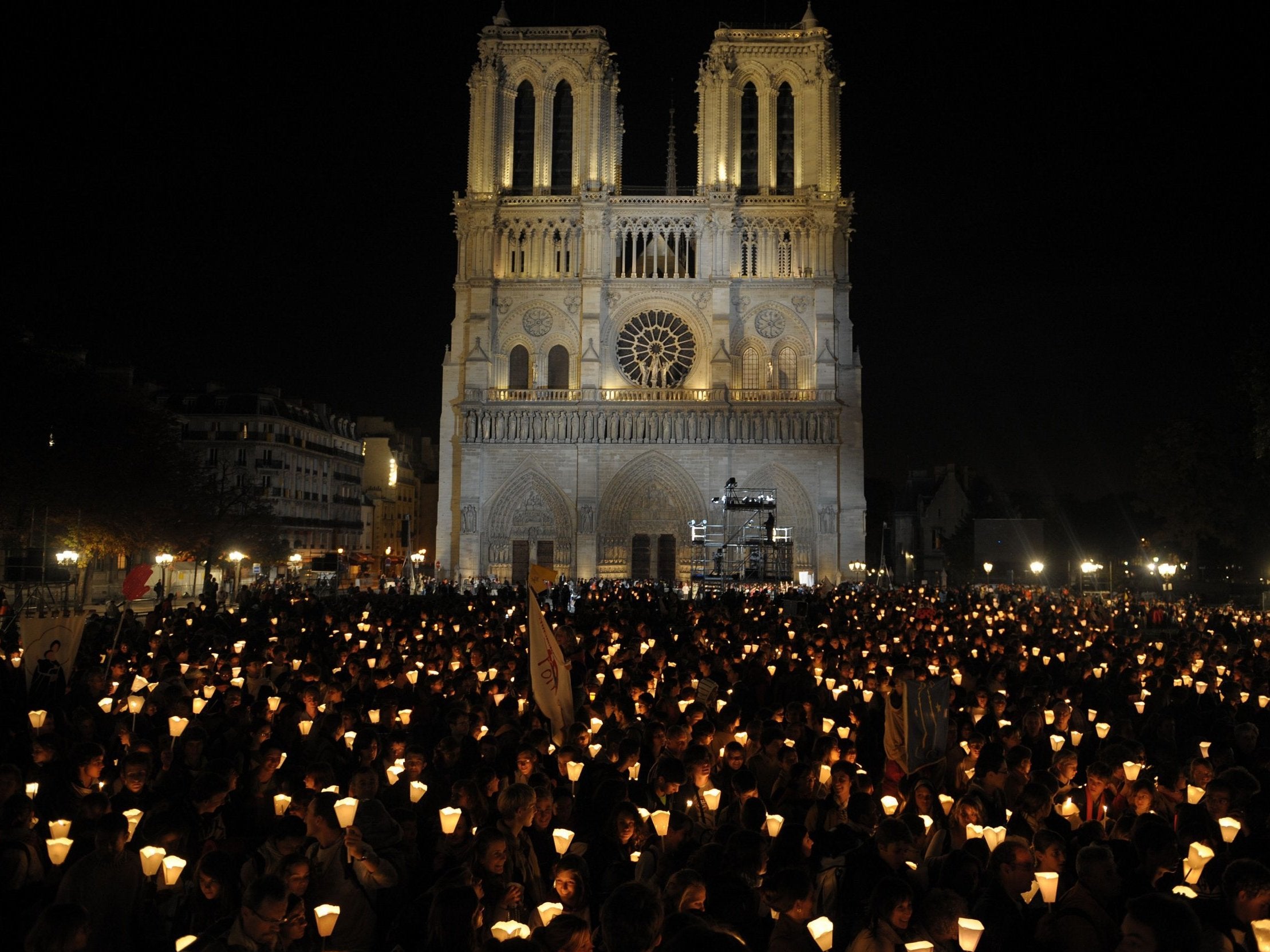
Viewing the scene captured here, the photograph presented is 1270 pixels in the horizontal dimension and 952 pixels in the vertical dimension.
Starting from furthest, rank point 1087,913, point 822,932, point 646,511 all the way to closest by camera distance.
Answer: point 646,511 → point 1087,913 → point 822,932

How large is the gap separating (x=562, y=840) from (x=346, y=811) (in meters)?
1.26

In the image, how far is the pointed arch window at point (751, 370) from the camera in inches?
1988

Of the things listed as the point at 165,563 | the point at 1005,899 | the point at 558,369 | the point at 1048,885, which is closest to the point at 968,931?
the point at 1005,899

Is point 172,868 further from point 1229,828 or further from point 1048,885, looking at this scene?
point 1229,828

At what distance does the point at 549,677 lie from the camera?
10.2 meters

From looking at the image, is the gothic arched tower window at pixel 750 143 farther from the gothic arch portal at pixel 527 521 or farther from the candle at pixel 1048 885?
the candle at pixel 1048 885

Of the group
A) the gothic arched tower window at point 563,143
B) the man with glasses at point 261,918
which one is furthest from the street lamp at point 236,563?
the man with glasses at point 261,918

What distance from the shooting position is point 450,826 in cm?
648

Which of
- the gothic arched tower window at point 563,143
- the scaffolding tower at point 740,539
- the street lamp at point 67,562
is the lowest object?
the street lamp at point 67,562

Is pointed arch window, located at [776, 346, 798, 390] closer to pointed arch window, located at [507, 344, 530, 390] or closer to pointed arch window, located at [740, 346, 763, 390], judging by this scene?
pointed arch window, located at [740, 346, 763, 390]

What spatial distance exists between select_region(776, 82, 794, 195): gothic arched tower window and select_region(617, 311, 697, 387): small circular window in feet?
28.0

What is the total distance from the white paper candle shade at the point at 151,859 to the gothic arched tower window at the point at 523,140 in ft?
159

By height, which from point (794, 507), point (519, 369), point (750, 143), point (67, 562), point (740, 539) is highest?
point (750, 143)

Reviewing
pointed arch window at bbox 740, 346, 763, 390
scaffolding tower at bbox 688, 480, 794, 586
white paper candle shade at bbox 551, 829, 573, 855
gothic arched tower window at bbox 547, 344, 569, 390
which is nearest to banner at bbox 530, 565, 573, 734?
white paper candle shade at bbox 551, 829, 573, 855
